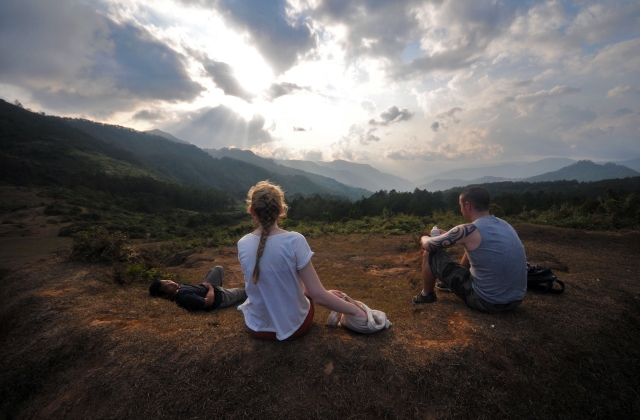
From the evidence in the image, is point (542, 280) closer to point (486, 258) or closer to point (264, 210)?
point (486, 258)

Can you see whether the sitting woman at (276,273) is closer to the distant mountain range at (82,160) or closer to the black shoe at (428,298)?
the black shoe at (428,298)

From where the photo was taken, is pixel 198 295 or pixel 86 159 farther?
pixel 86 159

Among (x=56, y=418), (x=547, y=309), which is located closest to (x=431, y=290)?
(x=547, y=309)

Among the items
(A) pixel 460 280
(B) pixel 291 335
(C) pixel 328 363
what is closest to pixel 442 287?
(A) pixel 460 280

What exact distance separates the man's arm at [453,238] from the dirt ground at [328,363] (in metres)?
1.00

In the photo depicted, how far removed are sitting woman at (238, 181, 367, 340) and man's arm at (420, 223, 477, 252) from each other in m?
1.59

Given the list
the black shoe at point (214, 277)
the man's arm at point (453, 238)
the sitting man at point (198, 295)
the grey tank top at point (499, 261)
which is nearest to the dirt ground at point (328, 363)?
the sitting man at point (198, 295)

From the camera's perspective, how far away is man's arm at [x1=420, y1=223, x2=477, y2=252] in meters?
3.35

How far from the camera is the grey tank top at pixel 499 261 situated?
127 inches

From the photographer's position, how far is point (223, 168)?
16362 centimetres

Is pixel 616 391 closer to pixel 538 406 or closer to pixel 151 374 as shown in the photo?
pixel 538 406

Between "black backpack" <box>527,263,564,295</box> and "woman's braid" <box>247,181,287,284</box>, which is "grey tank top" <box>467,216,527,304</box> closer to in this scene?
"black backpack" <box>527,263,564,295</box>

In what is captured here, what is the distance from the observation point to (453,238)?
3441 mm

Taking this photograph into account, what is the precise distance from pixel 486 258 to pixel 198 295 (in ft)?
15.0
